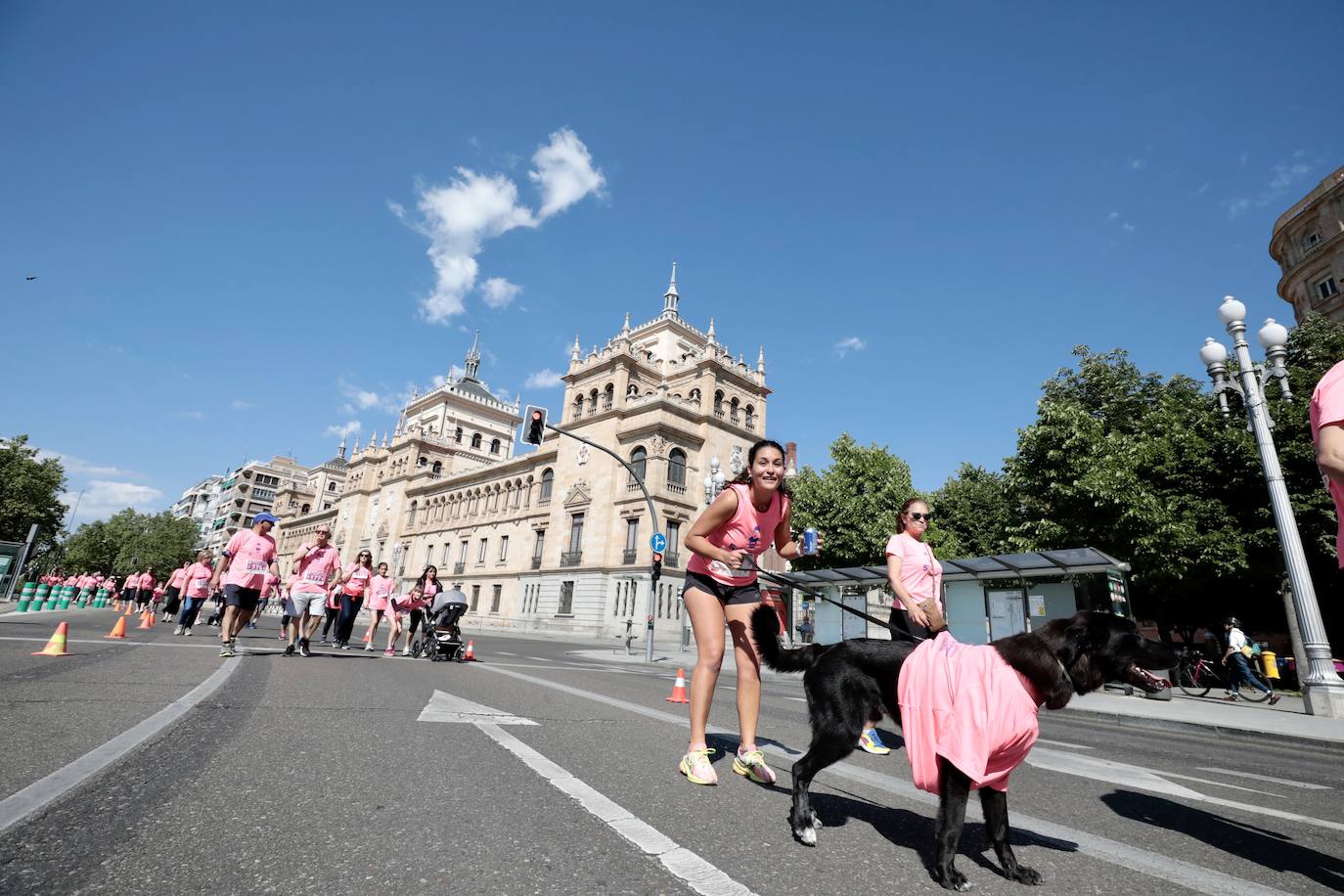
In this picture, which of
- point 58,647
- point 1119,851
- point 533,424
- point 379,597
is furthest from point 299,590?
point 1119,851

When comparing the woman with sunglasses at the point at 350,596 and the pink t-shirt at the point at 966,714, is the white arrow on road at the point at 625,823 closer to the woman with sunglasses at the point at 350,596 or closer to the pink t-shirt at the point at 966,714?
the pink t-shirt at the point at 966,714

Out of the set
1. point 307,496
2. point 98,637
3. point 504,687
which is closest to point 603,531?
point 98,637

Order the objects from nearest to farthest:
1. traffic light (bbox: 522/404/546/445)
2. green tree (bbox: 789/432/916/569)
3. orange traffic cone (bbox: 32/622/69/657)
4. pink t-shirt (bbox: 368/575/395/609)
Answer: orange traffic cone (bbox: 32/622/69/657) → pink t-shirt (bbox: 368/575/395/609) → traffic light (bbox: 522/404/546/445) → green tree (bbox: 789/432/916/569)

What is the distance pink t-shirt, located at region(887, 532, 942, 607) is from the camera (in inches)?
182

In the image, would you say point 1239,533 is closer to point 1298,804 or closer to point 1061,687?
point 1298,804

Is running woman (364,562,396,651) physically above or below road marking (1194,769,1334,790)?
above

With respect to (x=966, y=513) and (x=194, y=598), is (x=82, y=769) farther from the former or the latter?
(x=966, y=513)

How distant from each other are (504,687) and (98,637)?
8.27 m

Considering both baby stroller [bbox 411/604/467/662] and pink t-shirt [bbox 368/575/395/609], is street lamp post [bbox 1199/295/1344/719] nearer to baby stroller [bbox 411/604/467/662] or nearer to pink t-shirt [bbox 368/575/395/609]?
baby stroller [bbox 411/604/467/662]

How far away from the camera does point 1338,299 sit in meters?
29.7

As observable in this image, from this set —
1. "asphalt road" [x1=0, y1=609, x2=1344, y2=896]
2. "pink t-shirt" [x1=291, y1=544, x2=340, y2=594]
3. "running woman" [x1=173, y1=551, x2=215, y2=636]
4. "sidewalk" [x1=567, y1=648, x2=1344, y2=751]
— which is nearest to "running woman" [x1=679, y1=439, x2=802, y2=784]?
"asphalt road" [x1=0, y1=609, x2=1344, y2=896]

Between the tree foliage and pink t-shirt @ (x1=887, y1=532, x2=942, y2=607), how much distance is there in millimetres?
93315

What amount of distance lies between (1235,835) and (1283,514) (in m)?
11.2

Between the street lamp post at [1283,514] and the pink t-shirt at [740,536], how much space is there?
38.0ft
